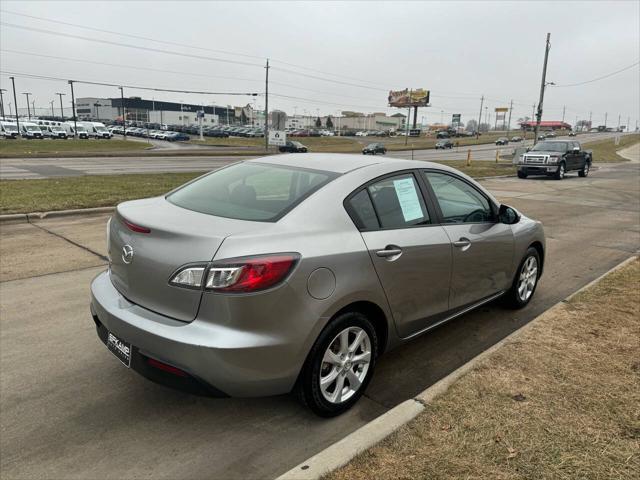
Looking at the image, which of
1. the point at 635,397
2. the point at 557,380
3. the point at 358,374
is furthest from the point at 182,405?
Answer: the point at 635,397

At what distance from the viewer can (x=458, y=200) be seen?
4129mm

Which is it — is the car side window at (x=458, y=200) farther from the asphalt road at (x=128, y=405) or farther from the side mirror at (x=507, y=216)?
the asphalt road at (x=128, y=405)

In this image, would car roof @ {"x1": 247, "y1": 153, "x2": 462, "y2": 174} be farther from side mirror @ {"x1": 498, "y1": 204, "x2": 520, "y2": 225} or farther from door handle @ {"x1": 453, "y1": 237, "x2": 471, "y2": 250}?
side mirror @ {"x1": 498, "y1": 204, "x2": 520, "y2": 225}

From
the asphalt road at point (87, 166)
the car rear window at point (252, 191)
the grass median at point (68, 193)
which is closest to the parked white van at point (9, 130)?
the asphalt road at point (87, 166)

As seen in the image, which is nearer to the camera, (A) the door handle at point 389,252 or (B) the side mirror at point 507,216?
(A) the door handle at point 389,252

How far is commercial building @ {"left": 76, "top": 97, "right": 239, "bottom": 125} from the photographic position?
435 ft

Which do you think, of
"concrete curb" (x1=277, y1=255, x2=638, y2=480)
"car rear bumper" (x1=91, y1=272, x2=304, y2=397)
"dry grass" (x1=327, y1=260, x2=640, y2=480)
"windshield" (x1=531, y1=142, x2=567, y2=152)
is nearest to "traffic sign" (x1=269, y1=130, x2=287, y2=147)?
"windshield" (x1=531, y1=142, x2=567, y2=152)

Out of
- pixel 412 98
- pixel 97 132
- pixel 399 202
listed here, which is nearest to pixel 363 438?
pixel 399 202

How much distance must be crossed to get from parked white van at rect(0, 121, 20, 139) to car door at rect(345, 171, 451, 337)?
63029mm

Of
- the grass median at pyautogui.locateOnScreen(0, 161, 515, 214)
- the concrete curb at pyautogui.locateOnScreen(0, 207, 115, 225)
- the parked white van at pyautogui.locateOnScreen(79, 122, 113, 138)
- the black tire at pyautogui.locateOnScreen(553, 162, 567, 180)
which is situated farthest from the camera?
the parked white van at pyautogui.locateOnScreen(79, 122, 113, 138)

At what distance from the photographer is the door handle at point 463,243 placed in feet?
12.5

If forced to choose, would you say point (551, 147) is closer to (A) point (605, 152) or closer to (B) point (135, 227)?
(B) point (135, 227)

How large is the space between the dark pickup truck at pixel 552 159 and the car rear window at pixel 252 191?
21.8 m

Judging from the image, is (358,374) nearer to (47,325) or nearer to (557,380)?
(557,380)
